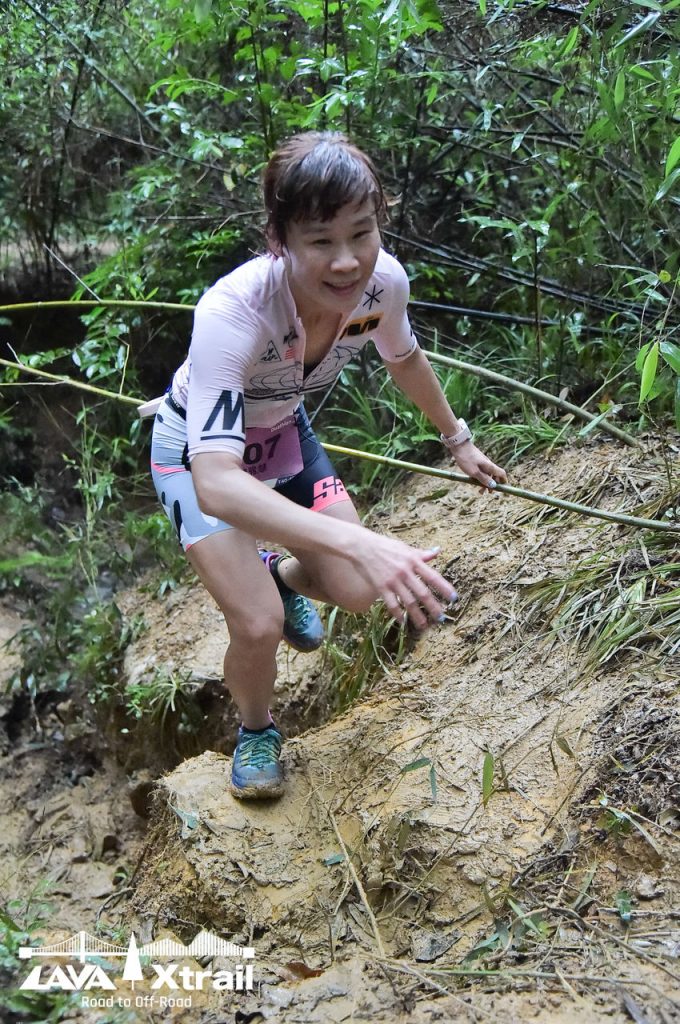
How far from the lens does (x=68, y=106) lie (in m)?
4.59

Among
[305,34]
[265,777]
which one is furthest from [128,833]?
[305,34]

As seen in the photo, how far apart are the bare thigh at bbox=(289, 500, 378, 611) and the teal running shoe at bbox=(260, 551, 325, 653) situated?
16 centimetres

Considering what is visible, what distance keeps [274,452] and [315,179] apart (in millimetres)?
799

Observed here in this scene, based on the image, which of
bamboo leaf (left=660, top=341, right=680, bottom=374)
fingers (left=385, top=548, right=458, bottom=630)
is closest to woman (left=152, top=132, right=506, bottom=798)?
fingers (left=385, top=548, right=458, bottom=630)

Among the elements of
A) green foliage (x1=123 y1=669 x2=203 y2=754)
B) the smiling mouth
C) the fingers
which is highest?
the smiling mouth

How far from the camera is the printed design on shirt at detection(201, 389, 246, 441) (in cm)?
179

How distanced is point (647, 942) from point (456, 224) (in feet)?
10.6

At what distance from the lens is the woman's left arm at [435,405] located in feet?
7.86

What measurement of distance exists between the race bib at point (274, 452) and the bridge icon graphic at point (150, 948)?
1.14m

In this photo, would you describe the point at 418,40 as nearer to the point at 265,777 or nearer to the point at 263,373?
the point at 263,373

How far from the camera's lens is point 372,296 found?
7.06ft

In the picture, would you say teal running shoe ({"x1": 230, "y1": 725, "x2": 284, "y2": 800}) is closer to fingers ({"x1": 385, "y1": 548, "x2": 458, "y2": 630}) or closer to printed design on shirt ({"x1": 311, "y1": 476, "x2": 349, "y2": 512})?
printed design on shirt ({"x1": 311, "y1": 476, "x2": 349, "y2": 512})

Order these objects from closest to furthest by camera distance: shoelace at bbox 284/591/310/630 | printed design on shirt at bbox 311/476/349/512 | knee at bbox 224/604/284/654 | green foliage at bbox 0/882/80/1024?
green foliage at bbox 0/882/80/1024 → knee at bbox 224/604/284/654 → printed design on shirt at bbox 311/476/349/512 → shoelace at bbox 284/591/310/630

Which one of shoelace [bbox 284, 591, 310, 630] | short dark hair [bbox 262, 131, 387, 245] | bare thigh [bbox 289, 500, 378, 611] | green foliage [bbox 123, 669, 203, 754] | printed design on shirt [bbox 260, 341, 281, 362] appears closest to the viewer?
short dark hair [bbox 262, 131, 387, 245]
